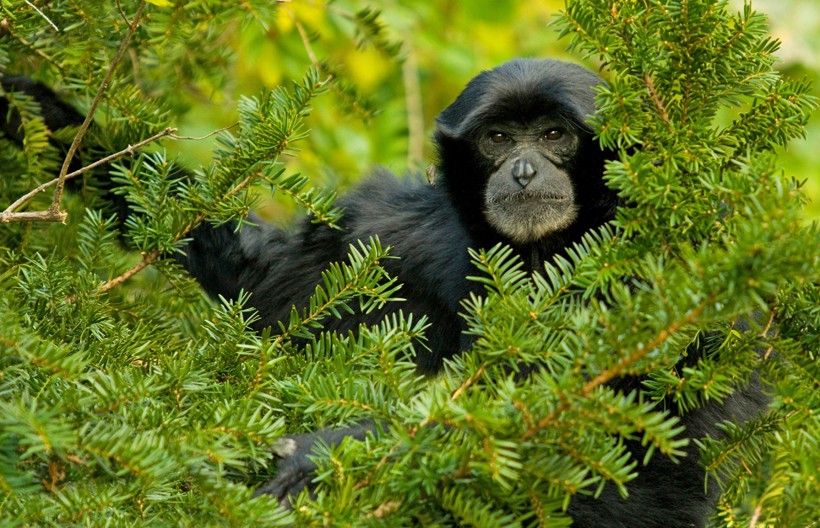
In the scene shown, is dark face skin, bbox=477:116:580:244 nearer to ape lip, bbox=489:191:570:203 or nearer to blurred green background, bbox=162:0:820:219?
ape lip, bbox=489:191:570:203

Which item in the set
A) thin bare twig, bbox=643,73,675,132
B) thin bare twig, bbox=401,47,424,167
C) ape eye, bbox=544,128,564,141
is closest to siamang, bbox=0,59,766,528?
ape eye, bbox=544,128,564,141

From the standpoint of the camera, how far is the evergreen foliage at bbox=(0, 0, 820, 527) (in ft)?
5.27

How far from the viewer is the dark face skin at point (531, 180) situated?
3.54m

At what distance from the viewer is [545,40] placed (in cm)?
838

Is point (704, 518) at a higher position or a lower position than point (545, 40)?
lower

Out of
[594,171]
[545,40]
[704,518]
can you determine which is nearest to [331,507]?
[704,518]

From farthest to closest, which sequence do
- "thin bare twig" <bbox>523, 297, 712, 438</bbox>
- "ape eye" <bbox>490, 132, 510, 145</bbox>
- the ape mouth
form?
"ape eye" <bbox>490, 132, 510, 145</bbox> < the ape mouth < "thin bare twig" <bbox>523, 297, 712, 438</bbox>

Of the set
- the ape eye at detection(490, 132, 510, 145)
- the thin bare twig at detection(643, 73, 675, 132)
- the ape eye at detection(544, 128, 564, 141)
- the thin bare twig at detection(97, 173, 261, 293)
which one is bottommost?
the thin bare twig at detection(97, 173, 261, 293)

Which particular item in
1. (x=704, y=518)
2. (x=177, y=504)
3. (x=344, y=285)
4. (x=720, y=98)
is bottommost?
(x=177, y=504)

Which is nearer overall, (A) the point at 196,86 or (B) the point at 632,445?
(B) the point at 632,445

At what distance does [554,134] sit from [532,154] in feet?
0.55

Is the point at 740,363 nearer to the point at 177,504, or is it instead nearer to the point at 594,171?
the point at 177,504

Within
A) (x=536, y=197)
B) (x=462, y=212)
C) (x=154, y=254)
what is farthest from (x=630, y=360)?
(x=462, y=212)

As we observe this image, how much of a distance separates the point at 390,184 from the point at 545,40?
4405 millimetres
